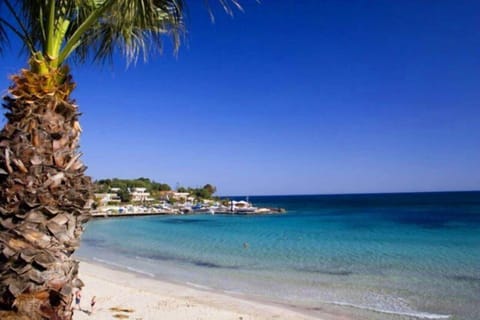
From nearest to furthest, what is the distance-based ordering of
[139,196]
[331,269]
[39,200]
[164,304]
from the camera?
1. [39,200]
2. [164,304]
3. [331,269]
4. [139,196]

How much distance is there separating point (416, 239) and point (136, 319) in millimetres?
22836

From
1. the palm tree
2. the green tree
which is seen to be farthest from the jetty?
the palm tree

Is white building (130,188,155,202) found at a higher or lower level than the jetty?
higher

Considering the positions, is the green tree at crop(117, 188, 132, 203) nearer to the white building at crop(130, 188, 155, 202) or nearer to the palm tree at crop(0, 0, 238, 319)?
the white building at crop(130, 188, 155, 202)

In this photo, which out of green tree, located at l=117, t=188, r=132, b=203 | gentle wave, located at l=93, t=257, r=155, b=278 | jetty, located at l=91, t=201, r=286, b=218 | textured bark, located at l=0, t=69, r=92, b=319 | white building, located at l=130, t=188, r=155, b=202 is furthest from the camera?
white building, located at l=130, t=188, r=155, b=202

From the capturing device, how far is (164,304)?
32.7 ft

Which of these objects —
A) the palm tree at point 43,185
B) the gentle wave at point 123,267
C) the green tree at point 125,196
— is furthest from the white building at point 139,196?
the palm tree at point 43,185

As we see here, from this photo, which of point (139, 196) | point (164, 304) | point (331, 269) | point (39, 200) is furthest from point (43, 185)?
point (139, 196)

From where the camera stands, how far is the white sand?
29.1 ft

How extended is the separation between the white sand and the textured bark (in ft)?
16.4

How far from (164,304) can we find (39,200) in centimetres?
765

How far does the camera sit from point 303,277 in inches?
559

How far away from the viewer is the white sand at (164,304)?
888cm

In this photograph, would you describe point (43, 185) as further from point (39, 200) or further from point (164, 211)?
point (164, 211)
